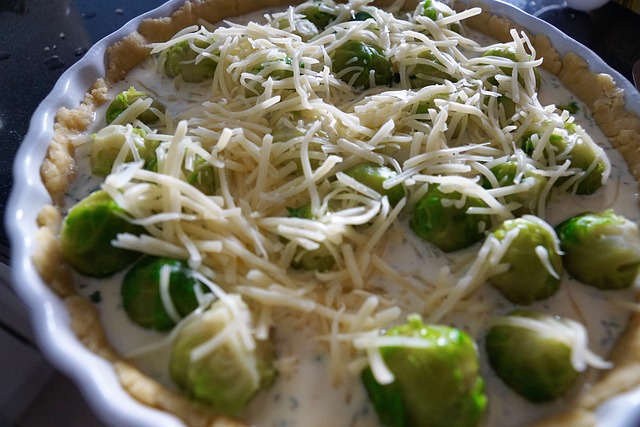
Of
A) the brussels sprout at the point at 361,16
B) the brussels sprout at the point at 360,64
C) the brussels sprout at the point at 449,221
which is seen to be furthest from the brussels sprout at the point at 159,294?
the brussels sprout at the point at 361,16

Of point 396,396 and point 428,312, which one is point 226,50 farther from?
point 396,396

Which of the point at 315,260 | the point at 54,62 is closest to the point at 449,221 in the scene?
the point at 315,260

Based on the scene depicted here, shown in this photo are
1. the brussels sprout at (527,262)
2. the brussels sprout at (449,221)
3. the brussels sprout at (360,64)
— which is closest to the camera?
the brussels sprout at (527,262)

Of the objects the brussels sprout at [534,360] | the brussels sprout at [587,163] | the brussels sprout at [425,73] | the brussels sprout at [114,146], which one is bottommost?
the brussels sprout at [534,360]

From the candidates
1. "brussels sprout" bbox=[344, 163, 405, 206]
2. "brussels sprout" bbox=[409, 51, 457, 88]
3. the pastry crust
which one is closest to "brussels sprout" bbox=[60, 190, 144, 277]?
the pastry crust

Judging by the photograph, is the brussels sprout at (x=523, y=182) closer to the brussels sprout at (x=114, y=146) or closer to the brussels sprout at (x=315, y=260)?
the brussels sprout at (x=315, y=260)

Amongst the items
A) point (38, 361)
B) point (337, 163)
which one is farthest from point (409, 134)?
point (38, 361)
